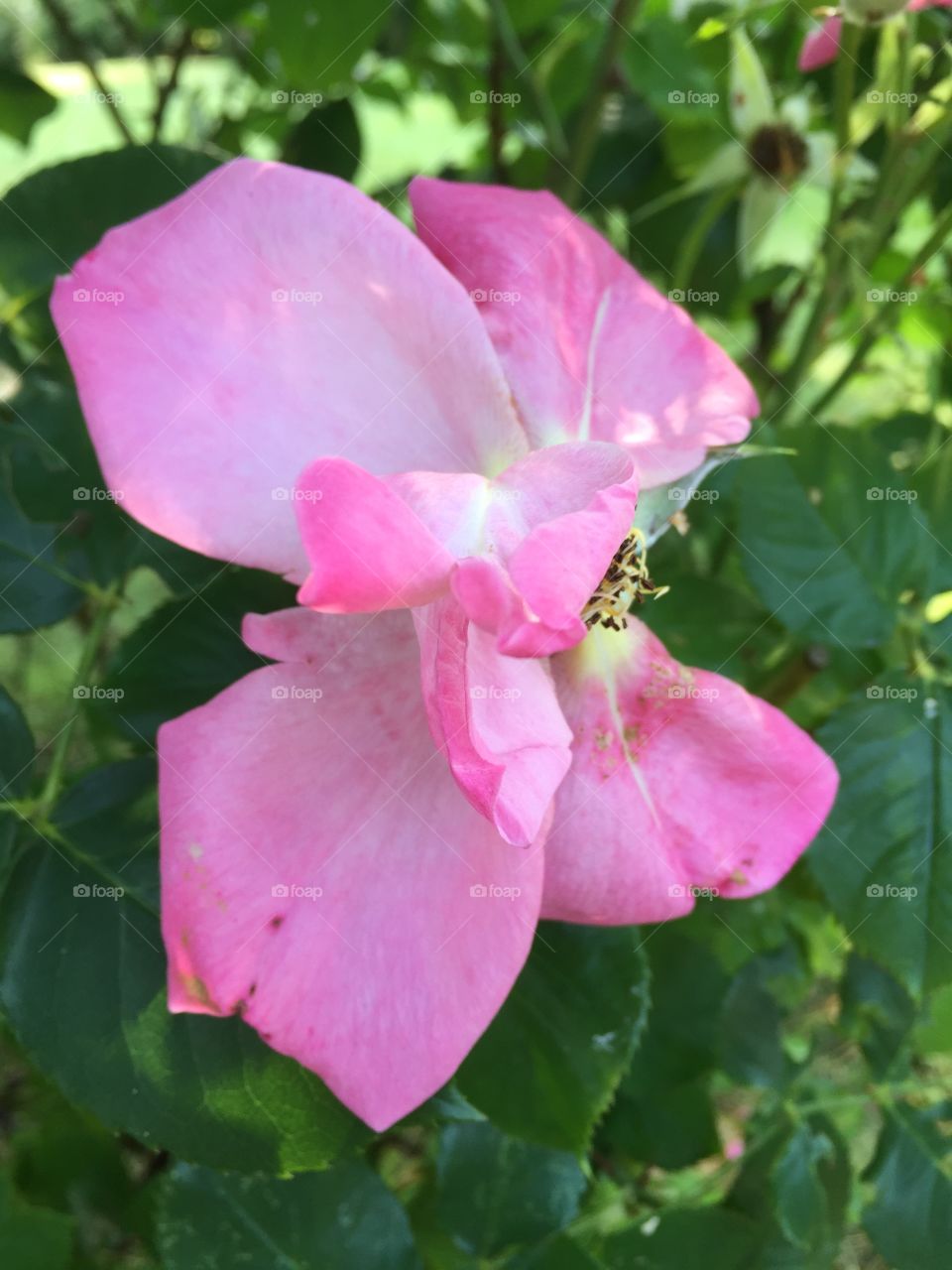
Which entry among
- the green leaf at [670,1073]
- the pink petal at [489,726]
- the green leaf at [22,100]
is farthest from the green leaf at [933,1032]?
the green leaf at [22,100]

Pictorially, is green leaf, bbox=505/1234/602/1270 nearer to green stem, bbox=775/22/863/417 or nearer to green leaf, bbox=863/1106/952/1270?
green leaf, bbox=863/1106/952/1270

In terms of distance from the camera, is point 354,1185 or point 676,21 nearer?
point 354,1185

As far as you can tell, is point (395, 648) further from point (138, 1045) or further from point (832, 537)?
point (832, 537)

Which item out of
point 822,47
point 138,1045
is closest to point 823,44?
point 822,47

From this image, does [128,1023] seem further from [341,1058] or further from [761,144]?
[761,144]

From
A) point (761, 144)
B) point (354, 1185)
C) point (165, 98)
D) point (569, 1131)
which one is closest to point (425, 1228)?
point (354, 1185)

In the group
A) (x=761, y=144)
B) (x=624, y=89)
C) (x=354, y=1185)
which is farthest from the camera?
(x=624, y=89)
